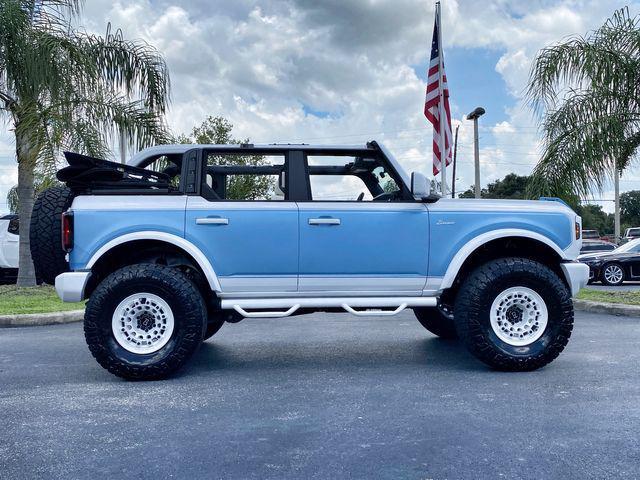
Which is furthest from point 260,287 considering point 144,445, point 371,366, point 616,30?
point 616,30

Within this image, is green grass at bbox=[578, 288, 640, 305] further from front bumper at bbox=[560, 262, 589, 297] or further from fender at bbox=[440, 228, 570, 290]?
fender at bbox=[440, 228, 570, 290]

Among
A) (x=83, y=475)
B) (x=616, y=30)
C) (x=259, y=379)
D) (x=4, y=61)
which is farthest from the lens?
(x=4, y=61)

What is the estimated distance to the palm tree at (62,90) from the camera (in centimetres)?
1078

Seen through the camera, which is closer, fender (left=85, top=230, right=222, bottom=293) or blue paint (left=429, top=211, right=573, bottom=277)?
fender (left=85, top=230, right=222, bottom=293)

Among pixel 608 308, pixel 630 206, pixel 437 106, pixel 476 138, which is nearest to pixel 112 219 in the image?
pixel 608 308

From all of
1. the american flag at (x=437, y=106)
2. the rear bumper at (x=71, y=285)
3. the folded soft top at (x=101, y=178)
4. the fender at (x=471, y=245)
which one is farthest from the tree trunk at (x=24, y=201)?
the fender at (x=471, y=245)

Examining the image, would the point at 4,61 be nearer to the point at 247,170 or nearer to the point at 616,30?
the point at 247,170

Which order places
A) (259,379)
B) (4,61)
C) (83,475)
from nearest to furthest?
(83,475) < (259,379) < (4,61)

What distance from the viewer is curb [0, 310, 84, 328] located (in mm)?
8289

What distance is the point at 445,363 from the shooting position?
5.29 meters

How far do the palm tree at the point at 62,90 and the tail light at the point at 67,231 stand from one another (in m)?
6.69

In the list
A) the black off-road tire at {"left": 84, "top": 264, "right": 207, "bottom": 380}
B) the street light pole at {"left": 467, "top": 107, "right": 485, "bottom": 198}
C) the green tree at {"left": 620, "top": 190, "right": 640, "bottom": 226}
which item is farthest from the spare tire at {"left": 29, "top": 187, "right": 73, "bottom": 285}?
the green tree at {"left": 620, "top": 190, "right": 640, "bottom": 226}

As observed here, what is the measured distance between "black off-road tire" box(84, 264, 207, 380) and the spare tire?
54cm

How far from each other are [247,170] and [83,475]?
3.29 metres
